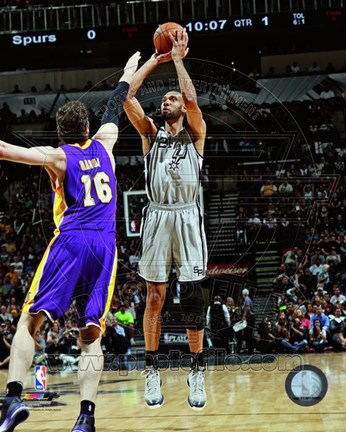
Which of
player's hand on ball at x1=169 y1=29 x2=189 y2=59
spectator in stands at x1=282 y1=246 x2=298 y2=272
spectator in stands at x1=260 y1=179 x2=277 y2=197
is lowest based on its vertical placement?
spectator in stands at x1=282 y1=246 x2=298 y2=272

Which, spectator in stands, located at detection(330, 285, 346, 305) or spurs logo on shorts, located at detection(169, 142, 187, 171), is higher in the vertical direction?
spurs logo on shorts, located at detection(169, 142, 187, 171)

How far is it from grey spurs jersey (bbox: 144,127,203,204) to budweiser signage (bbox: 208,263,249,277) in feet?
2.57

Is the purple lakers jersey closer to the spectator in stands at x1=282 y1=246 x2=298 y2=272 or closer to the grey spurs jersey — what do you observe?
the grey spurs jersey

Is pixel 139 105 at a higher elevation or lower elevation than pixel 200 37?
lower

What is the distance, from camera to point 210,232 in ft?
21.1

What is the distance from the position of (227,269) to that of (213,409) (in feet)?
4.06

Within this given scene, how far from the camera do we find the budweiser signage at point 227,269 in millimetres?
6418

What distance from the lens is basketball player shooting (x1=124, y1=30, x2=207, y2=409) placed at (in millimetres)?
5879

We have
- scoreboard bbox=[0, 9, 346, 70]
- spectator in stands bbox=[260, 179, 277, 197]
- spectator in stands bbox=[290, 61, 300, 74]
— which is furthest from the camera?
spectator in stands bbox=[290, 61, 300, 74]

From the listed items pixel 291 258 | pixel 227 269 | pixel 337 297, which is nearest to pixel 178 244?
pixel 227 269

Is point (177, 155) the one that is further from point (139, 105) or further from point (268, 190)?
point (268, 190)

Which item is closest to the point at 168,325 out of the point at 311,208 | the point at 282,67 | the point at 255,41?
the point at 311,208

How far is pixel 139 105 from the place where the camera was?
238 inches

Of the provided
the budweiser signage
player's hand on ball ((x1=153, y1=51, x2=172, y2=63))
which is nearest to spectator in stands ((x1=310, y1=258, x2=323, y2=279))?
the budweiser signage
